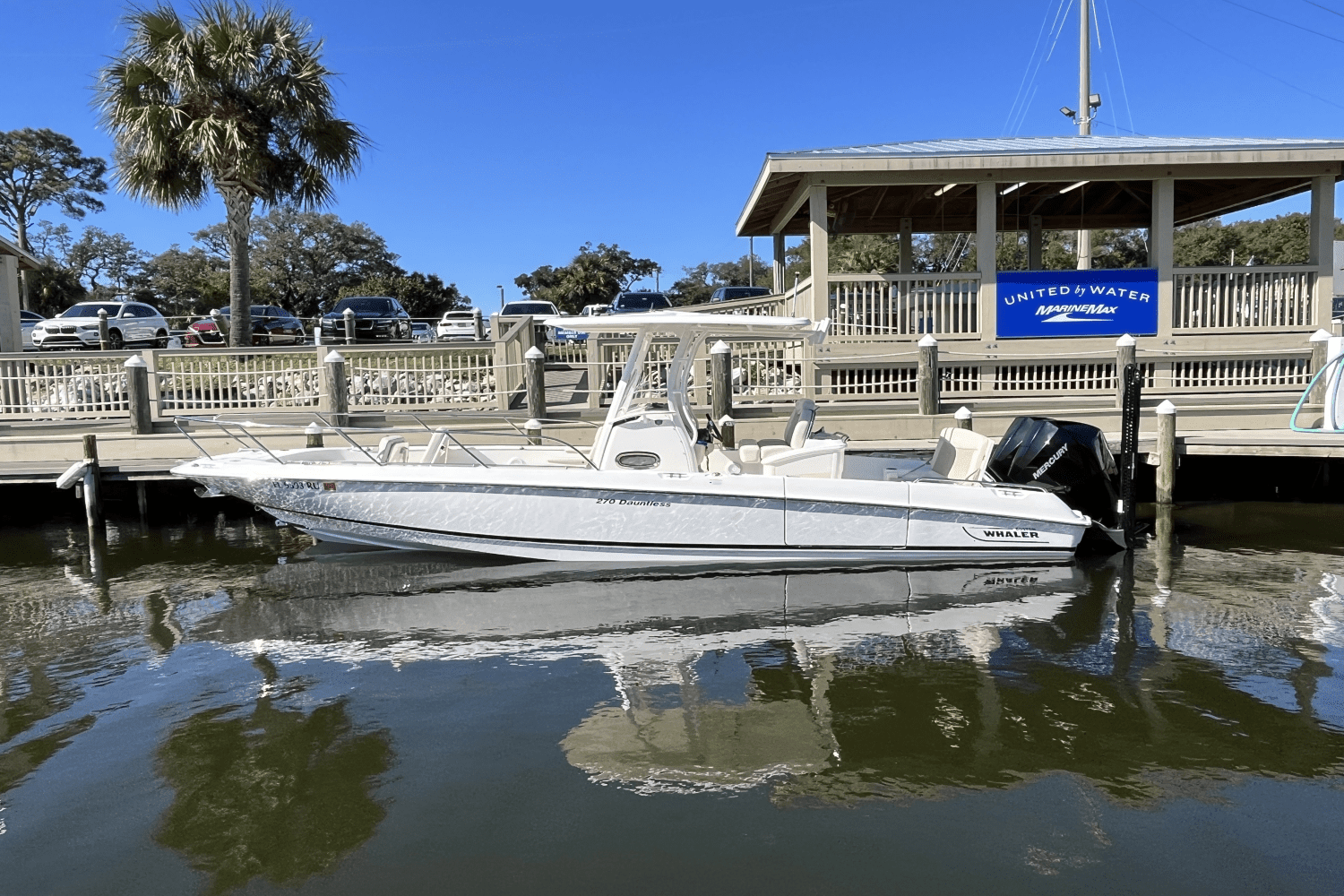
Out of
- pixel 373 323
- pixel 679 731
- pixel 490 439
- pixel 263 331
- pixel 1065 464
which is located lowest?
pixel 679 731

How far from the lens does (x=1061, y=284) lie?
1423 centimetres

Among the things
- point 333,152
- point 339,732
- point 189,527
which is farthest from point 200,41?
point 339,732

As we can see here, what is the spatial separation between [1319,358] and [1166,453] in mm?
3020

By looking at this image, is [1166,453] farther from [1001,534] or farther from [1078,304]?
[1078,304]

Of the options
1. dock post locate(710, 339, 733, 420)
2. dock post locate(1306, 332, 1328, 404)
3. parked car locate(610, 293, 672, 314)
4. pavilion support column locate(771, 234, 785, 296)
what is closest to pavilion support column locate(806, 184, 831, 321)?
dock post locate(710, 339, 733, 420)

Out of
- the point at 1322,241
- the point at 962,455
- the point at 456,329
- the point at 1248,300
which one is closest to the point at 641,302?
the point at 456,329

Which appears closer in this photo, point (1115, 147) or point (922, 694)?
point (922, 694)

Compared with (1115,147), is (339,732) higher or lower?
lower

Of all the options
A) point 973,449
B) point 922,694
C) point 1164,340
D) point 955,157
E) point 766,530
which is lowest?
point 922,694

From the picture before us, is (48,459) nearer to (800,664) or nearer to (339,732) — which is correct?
(339,732)

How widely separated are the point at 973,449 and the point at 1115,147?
719 centimetres

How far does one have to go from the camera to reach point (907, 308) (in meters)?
14.3

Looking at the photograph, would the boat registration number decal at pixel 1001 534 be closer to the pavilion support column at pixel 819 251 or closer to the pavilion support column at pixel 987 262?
the pavilion support column at pixel 819 251

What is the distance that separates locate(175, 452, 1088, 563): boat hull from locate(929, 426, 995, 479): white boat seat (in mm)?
243
